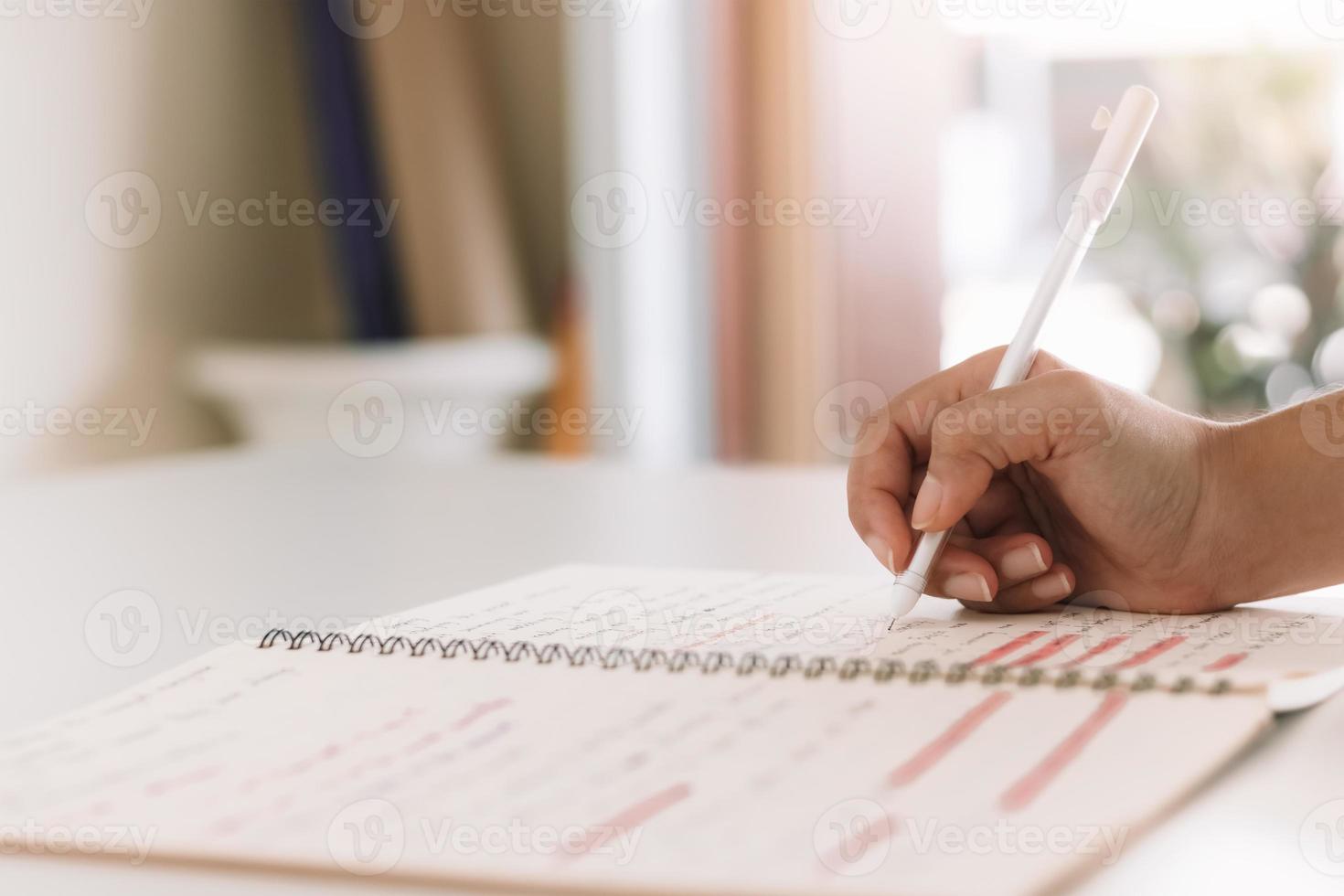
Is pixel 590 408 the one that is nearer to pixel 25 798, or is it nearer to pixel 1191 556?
pixel 1191 556

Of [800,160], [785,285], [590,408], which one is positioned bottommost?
[590,408]

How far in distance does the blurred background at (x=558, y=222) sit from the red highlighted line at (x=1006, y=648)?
1.92 m

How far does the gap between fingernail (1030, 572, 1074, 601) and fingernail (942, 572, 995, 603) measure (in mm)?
27

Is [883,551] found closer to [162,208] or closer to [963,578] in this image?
[963,578]

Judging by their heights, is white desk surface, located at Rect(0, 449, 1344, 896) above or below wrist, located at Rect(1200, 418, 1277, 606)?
below

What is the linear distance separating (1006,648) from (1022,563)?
0.11 metres

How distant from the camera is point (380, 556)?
1.00 m

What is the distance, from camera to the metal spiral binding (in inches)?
21.9

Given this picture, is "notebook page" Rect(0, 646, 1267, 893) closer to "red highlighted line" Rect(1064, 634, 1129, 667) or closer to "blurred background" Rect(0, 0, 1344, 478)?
"red highlighted line" Rect(1064, 634, 1129, 667)

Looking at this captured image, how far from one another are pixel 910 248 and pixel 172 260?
1456 mm

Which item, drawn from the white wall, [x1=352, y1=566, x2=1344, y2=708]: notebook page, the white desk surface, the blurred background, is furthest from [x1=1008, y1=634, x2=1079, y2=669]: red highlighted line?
the white wall

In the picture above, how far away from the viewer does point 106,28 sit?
98.7 inches

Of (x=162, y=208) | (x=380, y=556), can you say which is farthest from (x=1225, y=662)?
(x=162, y=208)

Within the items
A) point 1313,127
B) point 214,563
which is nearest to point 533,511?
point 214,563
